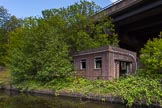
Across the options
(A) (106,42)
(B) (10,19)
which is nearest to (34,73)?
(A) (106,42)

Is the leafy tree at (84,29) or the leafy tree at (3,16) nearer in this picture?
the leafy tree at (84,29)

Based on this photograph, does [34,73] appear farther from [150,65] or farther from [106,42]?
[150,65]

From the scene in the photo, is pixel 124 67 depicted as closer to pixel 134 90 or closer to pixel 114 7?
pixel 114 7

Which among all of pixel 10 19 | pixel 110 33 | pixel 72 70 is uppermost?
pixel 10 19

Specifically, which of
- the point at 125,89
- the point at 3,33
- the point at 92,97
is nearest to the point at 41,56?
the point at 92,97

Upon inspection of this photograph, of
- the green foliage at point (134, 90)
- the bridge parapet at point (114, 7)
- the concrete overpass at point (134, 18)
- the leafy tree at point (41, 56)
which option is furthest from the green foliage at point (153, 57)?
the leafy tree at point (41, 56)

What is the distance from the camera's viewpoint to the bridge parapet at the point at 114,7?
22181 mm

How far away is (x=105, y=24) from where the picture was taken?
2669 centimetres

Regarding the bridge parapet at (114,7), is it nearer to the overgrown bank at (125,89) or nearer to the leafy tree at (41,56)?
Result: the leafy tree at (41,56)

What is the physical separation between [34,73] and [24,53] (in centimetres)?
237

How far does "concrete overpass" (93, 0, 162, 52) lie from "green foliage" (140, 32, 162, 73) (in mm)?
5296

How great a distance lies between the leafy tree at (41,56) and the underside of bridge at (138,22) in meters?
6.29

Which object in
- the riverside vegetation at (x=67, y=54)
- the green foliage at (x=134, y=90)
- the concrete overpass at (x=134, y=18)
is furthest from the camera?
the concrete overpass at (x=134, y=18)

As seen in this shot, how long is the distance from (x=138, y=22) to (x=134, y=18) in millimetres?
2065
